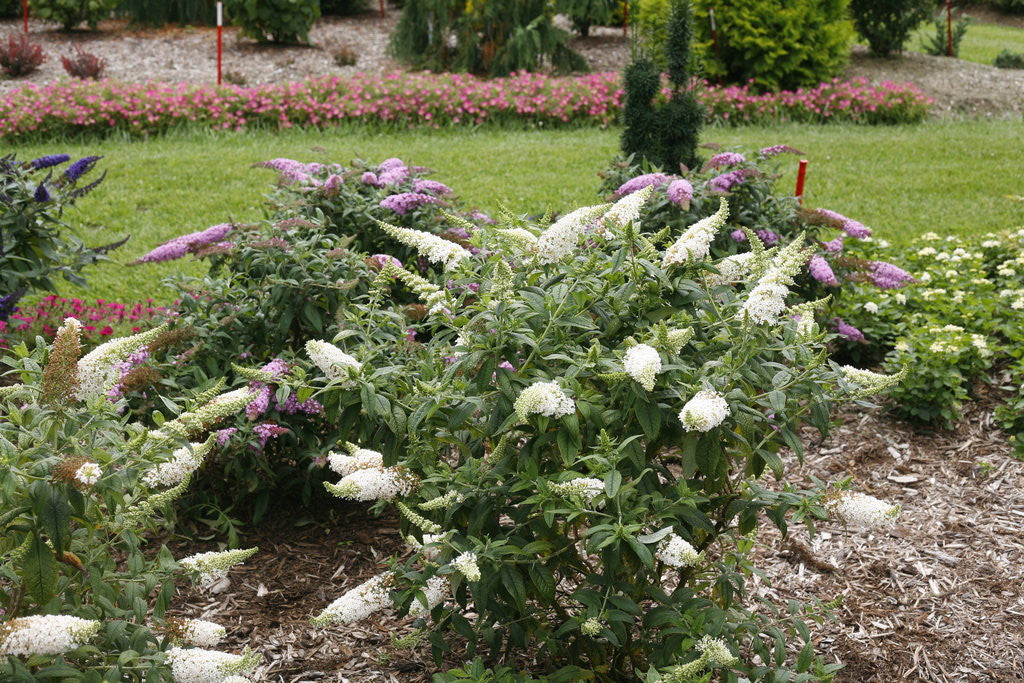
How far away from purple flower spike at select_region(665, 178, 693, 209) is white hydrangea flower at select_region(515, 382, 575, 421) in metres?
2.22

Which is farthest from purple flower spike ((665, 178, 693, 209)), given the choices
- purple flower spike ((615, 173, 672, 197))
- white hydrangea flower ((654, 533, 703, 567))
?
white hydrangea flower ((654, 533, 703, 567))

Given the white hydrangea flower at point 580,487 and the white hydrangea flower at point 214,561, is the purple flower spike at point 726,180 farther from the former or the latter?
the white hydrangea flower at point 214,561

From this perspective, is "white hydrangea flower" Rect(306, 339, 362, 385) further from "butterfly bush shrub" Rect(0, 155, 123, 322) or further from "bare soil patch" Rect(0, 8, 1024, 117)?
"bare soil patch" Rect(0, 8, 1024, 117)

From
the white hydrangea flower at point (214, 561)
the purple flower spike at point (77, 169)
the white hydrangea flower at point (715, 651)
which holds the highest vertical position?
the purple flower spike at point (77, 169)

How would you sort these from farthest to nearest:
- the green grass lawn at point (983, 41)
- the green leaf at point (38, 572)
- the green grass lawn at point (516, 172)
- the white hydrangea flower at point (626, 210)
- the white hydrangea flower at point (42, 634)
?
the green grass lawn at point (983, 41) < the green grass lawn at point (516, 172) < the white hydrangea flower at point (626, 210) < the green leaf at point (38, 572) < the white hydrangea flower at point (42, 634)

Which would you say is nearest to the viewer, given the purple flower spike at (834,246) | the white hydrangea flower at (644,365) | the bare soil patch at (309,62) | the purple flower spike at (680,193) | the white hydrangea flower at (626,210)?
the white hydrangea flower at (644,365)

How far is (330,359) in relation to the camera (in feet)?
7.51

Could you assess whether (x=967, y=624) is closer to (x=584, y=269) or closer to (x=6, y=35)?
(x=584, y=269)

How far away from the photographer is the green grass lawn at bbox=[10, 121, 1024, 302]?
686cm

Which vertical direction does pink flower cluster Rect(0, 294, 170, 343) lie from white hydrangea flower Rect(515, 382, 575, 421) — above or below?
below

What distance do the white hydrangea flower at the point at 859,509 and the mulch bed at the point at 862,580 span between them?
531 mm

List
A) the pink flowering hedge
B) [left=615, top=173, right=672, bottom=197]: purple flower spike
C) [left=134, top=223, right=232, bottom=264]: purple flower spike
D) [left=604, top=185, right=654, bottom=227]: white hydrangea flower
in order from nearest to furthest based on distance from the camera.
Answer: [left=604, top=185, right=654, bottom=227]: white hydrangea flower → [left=134, top=223, right=232, bottom=264]: purple flower spike → [left=615, top=173, right=672, bottom=197]: purple flower spike → the pink flowering hedge

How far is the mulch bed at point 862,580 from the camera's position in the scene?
2893 mm

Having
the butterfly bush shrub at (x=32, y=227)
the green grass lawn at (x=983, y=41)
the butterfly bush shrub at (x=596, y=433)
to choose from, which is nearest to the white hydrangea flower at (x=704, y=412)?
the butterfly bush shrub at (x=596, y=433)
